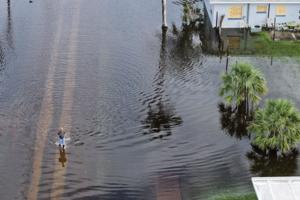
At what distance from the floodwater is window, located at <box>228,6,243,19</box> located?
5.71 m

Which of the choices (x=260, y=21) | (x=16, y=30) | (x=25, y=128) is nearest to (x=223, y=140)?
(x=25, y=128)

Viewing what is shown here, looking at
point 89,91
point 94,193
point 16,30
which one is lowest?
point 94,193

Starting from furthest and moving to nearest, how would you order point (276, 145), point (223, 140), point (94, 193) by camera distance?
point (223, 140)
point (276, 145)
point (94, 193)

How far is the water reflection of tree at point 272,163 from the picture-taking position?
40.2m

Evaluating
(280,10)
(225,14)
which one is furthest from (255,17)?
(225,14)

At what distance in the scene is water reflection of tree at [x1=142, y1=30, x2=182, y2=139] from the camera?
4522cm

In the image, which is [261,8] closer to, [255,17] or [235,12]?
[255,17]

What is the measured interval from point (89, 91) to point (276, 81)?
1650cm

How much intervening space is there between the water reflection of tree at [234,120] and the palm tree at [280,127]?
3776 millimetres

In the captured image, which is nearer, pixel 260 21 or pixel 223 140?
pixel 223 140

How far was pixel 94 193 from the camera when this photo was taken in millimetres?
37562

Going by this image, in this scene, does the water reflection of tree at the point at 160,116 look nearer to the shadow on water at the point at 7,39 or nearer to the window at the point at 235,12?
the shadow on water at the point at 7,39

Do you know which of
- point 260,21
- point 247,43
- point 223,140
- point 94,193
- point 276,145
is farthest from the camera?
point 260,21

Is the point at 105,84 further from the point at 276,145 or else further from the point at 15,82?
the point at 276,145
